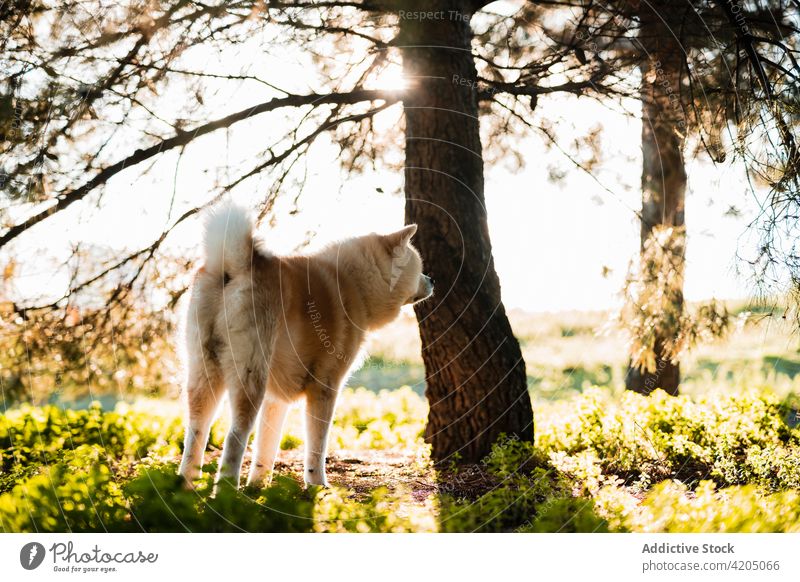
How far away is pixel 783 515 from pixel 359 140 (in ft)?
13.4

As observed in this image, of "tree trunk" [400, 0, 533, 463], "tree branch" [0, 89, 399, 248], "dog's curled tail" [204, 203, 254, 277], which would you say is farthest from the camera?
"tree trunk" [400, 0, 533, 463]

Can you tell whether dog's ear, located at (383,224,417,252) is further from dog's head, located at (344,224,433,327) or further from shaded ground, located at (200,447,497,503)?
shaded ground, located at (200,447,497,503)

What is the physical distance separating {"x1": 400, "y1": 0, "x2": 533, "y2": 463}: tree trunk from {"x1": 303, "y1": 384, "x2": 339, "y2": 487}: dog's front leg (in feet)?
4.44

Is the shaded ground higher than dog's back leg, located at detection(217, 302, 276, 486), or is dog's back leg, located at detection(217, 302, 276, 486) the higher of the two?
dog's back leg, located at detection(217, 302, 276, 486)

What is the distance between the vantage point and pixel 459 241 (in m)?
5.61

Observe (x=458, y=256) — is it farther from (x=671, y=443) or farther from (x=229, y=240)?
(x=671, y=443)

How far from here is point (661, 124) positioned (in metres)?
6.26

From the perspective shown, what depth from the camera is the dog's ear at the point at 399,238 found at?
16.0ft

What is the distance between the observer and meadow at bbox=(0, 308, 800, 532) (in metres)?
3.64

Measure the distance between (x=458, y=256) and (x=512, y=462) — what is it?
5.37 feet

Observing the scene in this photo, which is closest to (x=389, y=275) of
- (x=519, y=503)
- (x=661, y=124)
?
(x=519, y=503)

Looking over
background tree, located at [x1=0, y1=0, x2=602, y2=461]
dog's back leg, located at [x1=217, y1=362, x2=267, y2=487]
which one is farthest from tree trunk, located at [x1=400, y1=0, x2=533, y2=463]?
dog's back leg, located at [x1=217, y1=362, x2=267, y2=487]
